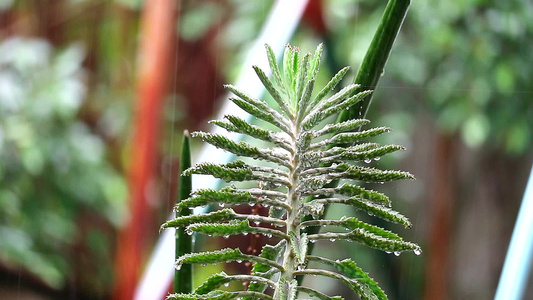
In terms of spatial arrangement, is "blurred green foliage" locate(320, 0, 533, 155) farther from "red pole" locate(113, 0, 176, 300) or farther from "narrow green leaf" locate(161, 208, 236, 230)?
"narrow green leaf" locate(161, 208, 236, 230)

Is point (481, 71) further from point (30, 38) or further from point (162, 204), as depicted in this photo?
point (30, 38)

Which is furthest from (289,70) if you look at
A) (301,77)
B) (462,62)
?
(462,62)

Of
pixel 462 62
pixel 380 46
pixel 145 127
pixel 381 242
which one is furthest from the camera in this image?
pixel 145 127

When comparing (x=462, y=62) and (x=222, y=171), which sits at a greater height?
(x=462, y=62)

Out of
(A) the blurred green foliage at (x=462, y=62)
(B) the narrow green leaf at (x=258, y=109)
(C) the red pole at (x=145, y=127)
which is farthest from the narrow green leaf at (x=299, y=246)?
(C) the red pole at (x=145, y=127)

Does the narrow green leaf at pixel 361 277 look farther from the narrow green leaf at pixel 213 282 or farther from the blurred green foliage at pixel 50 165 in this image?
the blurred green foliage at pixel 50 165

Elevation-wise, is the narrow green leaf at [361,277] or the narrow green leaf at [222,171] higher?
the narrow green leaf at [222,171]

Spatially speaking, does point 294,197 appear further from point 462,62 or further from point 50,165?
point 50,165
